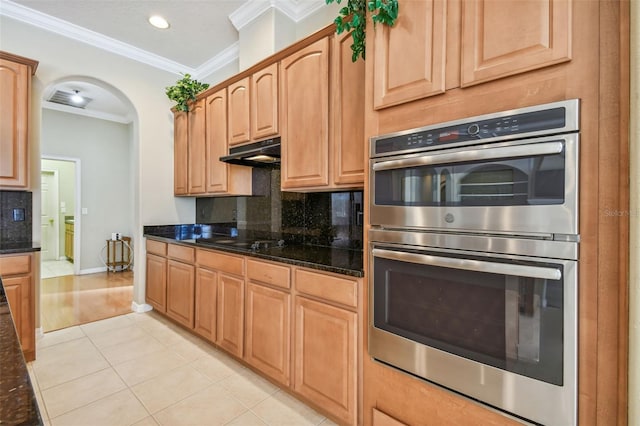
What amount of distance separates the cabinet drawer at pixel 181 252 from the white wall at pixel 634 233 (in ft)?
9.43

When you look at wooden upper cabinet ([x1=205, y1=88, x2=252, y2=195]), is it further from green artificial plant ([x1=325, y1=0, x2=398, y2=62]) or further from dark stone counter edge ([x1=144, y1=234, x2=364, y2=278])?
green artificial plant ([x1=325, y1=0, x2=398, y2=62])

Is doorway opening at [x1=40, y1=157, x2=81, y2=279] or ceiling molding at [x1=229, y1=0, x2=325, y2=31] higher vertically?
ceiling molding at [x1=229, y1=0, x2=325, y2=31]

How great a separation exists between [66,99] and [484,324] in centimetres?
647

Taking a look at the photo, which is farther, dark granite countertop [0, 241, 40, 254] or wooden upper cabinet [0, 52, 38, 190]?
wooden upper cabinet [0, 52, 38, 190]

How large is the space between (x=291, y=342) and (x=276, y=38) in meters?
2.54

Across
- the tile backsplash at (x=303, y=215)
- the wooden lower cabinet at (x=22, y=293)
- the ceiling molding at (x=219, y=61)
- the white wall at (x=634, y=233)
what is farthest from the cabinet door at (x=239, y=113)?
the white wall at (x=634, y=233)

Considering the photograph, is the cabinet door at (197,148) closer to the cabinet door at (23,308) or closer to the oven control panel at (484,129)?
the cabinet door at (23,308)

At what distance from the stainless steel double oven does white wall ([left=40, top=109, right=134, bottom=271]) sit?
577 cm

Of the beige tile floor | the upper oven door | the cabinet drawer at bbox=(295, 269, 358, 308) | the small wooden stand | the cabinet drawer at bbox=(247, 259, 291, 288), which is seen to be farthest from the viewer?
the small wooden stand

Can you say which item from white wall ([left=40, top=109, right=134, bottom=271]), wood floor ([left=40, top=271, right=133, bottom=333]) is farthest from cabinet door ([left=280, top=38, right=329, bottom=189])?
white wall ([left=40, top=109, right=134, bottom=271])

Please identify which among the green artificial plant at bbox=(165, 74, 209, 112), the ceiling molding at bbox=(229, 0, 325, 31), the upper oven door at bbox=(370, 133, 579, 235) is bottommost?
the upper oven door at bbox=(370, 133, 579, 235)

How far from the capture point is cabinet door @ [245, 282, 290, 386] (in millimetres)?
2035

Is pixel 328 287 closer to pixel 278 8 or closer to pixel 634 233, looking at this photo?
pixel 634 233

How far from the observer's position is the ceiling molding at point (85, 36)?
2840 mm
